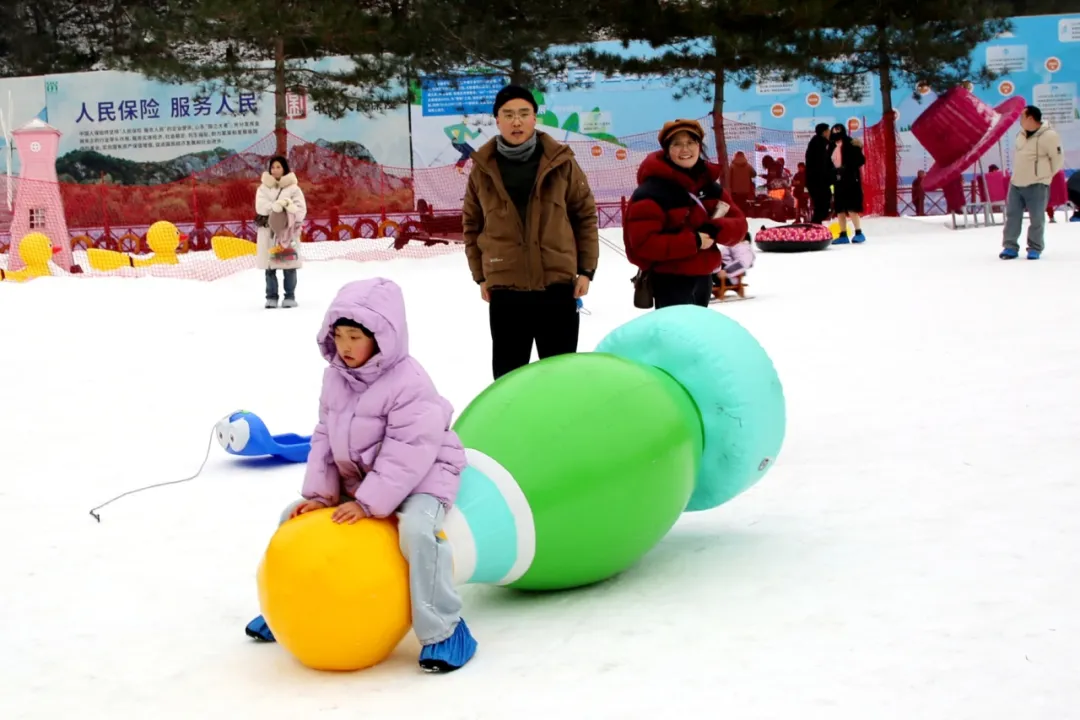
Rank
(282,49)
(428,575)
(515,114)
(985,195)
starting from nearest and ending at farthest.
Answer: (428,575), (515,114), (985,195), (282,49)

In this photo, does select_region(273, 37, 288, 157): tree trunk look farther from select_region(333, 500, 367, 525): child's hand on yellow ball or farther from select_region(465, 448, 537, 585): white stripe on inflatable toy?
select_region(333, 500, 367, 525): child's hand on yellow ball

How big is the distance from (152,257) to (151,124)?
10.5 m

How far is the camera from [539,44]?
23.2 metres

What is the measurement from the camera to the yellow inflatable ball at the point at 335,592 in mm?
2994

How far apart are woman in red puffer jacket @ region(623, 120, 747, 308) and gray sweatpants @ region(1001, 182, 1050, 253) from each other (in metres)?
8.28

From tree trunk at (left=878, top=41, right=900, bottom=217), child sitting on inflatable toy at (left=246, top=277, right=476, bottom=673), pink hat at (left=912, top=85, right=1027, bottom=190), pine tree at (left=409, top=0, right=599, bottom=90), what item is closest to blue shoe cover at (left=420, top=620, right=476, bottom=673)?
child sitting on inflatable toy at (left=246, top=277, right=476, bottom=673)

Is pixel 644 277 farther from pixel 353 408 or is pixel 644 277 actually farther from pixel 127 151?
pixel 127 151

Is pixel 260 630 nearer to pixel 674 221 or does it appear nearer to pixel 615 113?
pixel 674 221

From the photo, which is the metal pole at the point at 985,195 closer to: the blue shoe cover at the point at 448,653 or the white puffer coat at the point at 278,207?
the white puffer coat at the point at 278,207

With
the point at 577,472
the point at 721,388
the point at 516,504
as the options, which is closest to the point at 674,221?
the point at 721,388

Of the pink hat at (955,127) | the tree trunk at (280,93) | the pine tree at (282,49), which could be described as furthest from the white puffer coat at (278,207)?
the pink hat at (955,127)

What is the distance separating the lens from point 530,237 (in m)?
5.11

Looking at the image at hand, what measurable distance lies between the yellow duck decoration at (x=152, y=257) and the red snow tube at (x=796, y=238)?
28.9 ft

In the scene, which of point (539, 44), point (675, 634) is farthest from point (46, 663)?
point (539, 44)
